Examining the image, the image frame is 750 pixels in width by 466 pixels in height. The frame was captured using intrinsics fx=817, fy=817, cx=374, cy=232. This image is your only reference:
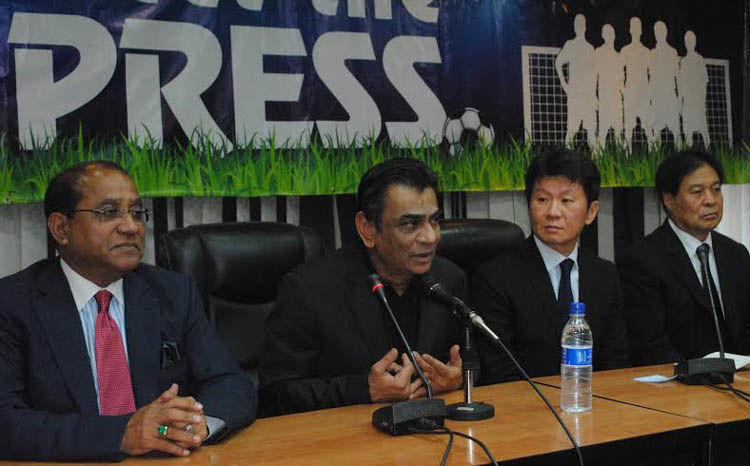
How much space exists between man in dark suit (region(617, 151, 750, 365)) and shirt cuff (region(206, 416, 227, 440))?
1701 millimetres

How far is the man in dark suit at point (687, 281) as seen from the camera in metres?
2.93

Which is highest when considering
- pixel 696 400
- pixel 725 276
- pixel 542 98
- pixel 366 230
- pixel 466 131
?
pixel 542 98

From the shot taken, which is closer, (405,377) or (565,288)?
(405,377)

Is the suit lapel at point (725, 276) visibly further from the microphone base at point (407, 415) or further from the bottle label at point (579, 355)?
the microphone base at point (407, 415)

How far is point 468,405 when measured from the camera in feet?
6.15

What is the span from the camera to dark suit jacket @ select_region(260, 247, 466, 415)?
2.23 m

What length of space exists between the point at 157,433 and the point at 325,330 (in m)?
0.76

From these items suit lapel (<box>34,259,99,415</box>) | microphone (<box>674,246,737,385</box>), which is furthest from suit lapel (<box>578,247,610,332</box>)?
suit lapel (<box>34,259,99,415</box>)

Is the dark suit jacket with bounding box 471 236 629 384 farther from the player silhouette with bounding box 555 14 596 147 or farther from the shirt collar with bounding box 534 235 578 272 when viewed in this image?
the player silhouette with bounding box 555 14 596 147

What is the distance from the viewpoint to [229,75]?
321 cm


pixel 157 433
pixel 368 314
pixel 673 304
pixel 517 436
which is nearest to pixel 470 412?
pixel 517 436

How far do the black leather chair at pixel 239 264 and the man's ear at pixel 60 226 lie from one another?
0.39 meters

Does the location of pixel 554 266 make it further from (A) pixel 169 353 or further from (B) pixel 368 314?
(A) pixel 169 353

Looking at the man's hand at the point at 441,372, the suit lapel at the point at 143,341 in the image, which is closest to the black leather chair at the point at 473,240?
the man's hand at the point at 441,372
